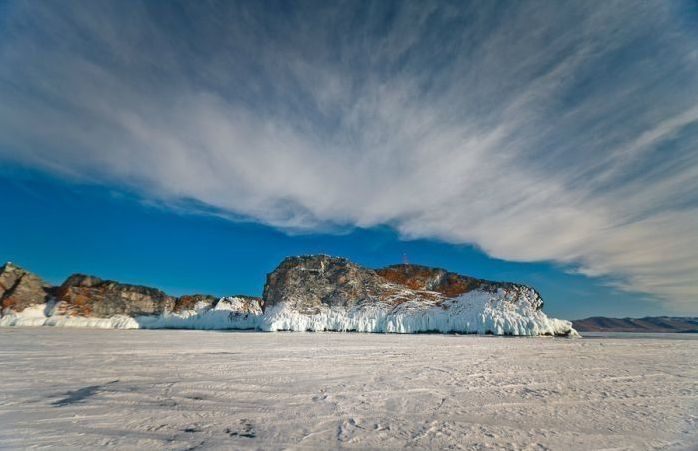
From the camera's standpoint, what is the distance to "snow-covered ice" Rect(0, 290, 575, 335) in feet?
159

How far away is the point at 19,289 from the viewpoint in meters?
69.4

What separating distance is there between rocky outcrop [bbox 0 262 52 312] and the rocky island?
0.16m

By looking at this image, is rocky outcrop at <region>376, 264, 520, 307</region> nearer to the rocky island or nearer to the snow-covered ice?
the rocky island

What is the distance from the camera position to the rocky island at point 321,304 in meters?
52.6

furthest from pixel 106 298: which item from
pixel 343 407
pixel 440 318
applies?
pixel 343 407

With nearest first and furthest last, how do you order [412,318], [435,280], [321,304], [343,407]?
1. [343,407]
2. [412,318]
3. [321,304]
4. [435,280]

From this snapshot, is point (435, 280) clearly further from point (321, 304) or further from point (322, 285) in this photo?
point (321, 304)

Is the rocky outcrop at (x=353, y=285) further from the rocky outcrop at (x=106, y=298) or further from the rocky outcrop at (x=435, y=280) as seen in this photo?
the rocky outcrop at (x=106, y=298)

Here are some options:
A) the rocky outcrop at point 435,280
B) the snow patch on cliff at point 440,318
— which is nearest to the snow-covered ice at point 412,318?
the snow patch on cliff at point 440,318

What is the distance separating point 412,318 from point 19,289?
84.7 m

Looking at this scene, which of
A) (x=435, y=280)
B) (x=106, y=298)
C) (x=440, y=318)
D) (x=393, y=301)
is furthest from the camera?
(x=106, y=298)

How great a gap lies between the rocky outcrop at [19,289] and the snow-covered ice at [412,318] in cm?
205

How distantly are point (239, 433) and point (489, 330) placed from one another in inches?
1988

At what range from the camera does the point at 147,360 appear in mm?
13633
